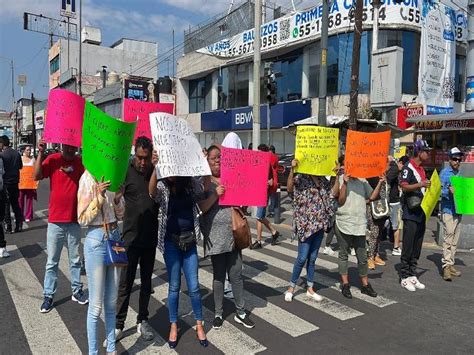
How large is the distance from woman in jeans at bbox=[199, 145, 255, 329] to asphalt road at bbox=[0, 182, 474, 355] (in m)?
0.28

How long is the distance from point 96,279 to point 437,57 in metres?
18.3

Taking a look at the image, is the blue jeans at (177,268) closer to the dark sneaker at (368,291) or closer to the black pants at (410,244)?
the dark sneaker at (368,291)

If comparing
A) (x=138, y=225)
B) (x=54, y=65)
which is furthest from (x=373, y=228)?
(x=54, y=65)

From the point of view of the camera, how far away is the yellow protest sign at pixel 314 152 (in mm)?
4852

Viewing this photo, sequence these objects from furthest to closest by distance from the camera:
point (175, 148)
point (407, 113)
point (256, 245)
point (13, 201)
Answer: point (407, 113) < point (13, 201) < point (256, 245) < point (175, 148)

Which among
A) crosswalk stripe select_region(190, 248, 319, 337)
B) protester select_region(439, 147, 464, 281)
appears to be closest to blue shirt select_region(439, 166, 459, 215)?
protester select_region(439, 147, 464, 281)

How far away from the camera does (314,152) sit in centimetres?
487

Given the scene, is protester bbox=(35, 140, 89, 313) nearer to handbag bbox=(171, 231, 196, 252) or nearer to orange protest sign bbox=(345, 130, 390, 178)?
handbag bbox=(171, 231, 196, 252)

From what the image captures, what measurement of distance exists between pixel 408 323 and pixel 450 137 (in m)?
10.2

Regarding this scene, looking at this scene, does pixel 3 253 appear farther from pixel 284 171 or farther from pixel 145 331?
pixel 284 171

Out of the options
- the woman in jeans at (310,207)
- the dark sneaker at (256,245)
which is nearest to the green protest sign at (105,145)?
the woman in jeans at (310,207)

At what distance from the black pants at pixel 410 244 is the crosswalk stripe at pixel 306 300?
137 centimetres

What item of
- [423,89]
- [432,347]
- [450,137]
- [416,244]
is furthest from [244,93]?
→ [432,347]

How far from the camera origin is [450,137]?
13.2 metres
